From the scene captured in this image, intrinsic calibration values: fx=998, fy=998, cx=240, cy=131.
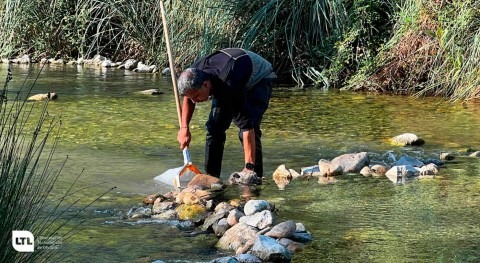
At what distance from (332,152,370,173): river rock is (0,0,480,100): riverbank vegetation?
4258mm

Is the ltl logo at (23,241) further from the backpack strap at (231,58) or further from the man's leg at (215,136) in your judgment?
the man's leg at (215,136)

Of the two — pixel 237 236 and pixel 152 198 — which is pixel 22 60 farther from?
pixel 237 236

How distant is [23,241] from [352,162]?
4631mm

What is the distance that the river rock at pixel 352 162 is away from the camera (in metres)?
8.87

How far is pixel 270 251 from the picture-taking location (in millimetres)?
6023

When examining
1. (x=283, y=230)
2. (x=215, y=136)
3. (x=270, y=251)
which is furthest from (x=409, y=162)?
(x=270, y=251)

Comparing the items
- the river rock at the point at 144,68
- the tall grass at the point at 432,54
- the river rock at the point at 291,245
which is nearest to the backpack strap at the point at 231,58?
the river rock at the point at 291,245

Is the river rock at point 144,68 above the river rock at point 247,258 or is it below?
below

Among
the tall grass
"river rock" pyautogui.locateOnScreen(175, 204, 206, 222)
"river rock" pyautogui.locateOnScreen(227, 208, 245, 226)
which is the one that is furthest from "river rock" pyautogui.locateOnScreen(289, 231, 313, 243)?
the tall grass

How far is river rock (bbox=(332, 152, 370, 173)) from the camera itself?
8.87 m

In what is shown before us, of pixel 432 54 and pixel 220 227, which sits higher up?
pixel 432 54

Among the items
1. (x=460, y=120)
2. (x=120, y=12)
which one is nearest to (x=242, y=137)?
(x=460, y=120)

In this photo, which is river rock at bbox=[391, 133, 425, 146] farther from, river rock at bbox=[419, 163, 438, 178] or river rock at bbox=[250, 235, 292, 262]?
river rock at bbox=[250, 235, 292, 262]

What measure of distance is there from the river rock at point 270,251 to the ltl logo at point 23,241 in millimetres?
A: 1670
